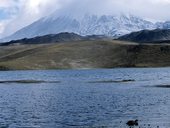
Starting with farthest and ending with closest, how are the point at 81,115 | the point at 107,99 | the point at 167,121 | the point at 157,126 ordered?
1. the point at 107,99
2. the point at 81,115
3. the point at 167,121
4. the point at 157,126

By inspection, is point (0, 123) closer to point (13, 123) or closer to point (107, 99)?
point (13, 123)

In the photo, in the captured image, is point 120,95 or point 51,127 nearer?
point 51,127

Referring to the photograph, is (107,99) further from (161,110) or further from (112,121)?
(112,121)

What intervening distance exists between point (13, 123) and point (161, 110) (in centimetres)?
2153

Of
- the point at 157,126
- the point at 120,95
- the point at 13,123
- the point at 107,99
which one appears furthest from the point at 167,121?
the point at 120,95

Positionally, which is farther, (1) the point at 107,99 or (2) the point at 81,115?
(1) the point at 107,99

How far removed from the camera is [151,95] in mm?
90500

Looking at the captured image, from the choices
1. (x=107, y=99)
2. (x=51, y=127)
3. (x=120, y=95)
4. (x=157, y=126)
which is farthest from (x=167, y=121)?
(x=120, y=95)

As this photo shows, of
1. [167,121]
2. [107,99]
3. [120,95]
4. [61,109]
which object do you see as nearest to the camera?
[167,121]

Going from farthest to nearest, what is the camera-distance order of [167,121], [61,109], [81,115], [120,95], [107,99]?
[120,95] < [107,99] < [61,109] < [81,115] < [167,121]

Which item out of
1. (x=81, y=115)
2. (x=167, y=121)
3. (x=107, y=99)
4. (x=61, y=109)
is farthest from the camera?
(x=107, y=99)

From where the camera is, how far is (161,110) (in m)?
67.2

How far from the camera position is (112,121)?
191 ft

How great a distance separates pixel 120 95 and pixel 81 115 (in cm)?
2986
